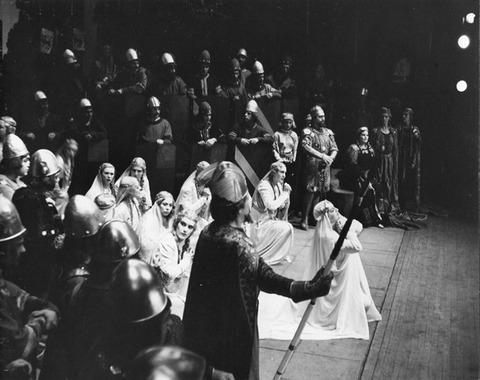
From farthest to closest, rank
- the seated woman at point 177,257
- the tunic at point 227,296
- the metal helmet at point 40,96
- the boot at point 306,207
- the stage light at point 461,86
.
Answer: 1. the boot at point 306,207
2. the stage light at point 461,86
3. the metal helmet at point 40,96
4. the seated woman at point 177,257
5. the tunic at point 227,296

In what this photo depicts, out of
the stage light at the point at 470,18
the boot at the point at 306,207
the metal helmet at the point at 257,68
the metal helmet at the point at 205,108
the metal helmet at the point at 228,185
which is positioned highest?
the stage light at the point at 470,18

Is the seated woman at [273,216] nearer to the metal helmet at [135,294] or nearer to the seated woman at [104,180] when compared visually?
the metal helmet at [135,294]

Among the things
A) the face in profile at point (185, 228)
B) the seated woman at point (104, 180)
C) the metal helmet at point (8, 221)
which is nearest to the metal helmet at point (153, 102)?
the seated woman at point (104, 180)

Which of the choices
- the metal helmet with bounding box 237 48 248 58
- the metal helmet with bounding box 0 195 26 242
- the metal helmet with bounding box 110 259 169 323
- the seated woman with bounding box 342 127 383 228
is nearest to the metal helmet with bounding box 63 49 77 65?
the metal helmet with bounding box 0 195 26 242

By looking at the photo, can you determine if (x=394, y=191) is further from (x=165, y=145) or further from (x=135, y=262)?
(x=135, y=262)

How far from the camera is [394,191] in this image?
5.81 m

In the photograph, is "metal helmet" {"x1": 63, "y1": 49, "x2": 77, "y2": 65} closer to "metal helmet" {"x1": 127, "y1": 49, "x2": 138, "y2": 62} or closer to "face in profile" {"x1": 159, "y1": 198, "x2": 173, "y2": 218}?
"metal helmet" {"x1": 127, "y1": 49, "x2": 138, "y2": 62}

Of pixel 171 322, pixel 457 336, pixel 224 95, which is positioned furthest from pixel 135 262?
pixel 457 336

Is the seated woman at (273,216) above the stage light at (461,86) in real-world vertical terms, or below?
below

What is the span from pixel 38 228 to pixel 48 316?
68 cm

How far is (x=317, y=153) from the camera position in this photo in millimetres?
5609

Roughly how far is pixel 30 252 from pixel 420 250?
3859 millimetres

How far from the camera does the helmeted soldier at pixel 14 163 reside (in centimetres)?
480

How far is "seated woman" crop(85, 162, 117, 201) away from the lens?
→ 5238 millimetres
